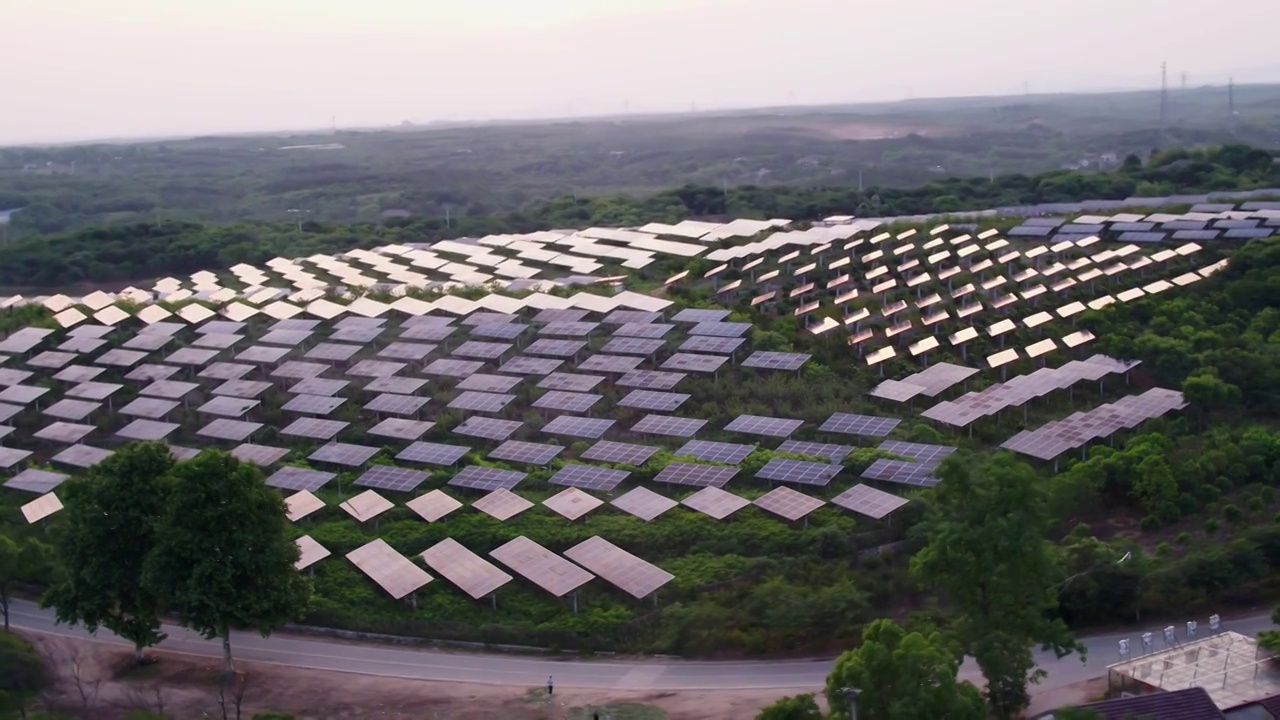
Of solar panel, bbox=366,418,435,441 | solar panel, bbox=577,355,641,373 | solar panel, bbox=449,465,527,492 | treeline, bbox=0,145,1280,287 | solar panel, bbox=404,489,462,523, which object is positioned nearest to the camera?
solar panel, bbox=404,489,462,523

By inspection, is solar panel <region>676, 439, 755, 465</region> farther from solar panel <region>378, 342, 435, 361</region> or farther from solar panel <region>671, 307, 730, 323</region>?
solar panel <region>378, 342, 435, 361</region>

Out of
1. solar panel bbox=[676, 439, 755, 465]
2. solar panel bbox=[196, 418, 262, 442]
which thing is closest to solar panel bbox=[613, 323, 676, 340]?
solar panel bbox=[676, 439, 755, 465]

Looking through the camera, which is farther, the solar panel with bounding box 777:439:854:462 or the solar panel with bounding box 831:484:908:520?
the solar panel with bounding box 777:439:854:462

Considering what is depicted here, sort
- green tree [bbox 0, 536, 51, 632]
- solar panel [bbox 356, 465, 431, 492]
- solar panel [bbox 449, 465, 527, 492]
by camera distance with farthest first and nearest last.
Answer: solar panel [bbox 356, 465, 431, 492]
solar panel [bbox 449, 465, 527, 492]
green tree [bbox 0, 536, 51, 632]

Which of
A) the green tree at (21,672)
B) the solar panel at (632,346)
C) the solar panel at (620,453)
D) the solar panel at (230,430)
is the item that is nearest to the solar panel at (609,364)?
the solar panel at (632,346)

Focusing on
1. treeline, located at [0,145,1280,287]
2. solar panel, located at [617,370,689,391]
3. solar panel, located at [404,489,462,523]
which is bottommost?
solar panel, located at [404,489,462,523]

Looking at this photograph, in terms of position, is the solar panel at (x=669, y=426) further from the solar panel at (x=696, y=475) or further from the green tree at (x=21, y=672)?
the green tree at (x=21, y=672)

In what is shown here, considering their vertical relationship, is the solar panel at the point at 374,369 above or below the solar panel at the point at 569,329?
below

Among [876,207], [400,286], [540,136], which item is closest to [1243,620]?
[400,286]
